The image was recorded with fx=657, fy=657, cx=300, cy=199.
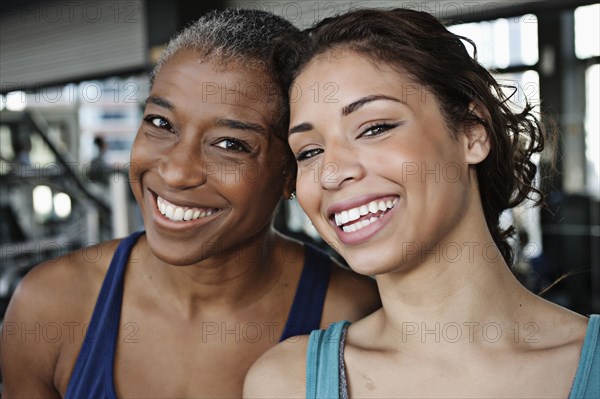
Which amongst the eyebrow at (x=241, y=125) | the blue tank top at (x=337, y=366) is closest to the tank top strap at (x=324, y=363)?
the blue tank top at (x=337, y=366)

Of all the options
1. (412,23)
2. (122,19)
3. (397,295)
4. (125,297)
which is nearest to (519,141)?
(412,23)

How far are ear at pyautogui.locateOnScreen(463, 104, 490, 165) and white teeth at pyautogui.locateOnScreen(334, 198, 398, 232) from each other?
0.23 meters

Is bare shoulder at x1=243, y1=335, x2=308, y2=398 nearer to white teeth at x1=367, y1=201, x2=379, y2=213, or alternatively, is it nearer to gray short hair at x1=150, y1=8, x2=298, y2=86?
white teeth at x1=367, y1=201, x2=379, y2=213

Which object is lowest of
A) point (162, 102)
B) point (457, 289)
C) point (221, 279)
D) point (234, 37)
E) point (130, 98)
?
point (130, 98)

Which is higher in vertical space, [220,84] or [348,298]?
[220,84]

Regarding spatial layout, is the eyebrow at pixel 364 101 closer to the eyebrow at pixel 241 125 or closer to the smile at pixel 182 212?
the eyebrow at pixel 241 125

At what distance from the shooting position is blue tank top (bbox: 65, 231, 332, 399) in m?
→ 1.68

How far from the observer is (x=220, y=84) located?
1.58 metres

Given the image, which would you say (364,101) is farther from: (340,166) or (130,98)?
(130,98)

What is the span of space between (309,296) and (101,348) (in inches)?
22.2

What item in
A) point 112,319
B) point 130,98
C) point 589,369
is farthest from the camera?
point 130,98

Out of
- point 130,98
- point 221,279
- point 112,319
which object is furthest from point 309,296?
point 130,98

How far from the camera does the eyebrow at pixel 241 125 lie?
157 centimetres

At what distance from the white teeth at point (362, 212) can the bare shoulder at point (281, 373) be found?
0.31 metres
